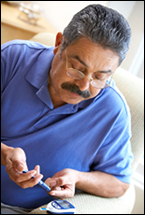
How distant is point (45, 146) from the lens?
129 cm

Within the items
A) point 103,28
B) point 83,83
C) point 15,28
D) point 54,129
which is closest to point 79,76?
point 83,83

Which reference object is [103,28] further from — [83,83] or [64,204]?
[64,204]

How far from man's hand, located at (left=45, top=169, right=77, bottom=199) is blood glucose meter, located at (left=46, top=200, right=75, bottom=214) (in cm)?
3

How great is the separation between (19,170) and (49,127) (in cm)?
32

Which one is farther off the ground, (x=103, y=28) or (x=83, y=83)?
(x=103, y=28)

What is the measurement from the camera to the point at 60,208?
1030mm

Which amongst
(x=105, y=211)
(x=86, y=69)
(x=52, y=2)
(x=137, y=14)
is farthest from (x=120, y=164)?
(x=52, y=2)

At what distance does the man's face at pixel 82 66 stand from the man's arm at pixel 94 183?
0.32m

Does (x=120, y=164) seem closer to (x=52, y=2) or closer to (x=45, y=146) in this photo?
(x=45, y=146)

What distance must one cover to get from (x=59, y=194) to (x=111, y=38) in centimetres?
63

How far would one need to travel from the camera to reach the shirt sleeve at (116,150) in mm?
1290

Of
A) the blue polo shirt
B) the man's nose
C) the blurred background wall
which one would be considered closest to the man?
the blue polo shirt

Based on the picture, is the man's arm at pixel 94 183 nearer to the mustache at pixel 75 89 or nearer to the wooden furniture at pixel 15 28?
the mustache at pixel 75 89

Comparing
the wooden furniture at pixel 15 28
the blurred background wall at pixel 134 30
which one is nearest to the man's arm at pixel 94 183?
the blurred background wall at pixel 134 30
